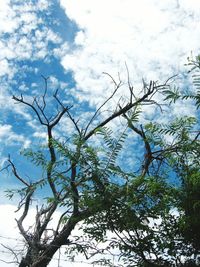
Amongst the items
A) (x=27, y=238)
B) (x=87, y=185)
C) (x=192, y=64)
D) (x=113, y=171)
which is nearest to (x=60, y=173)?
(x=87, y=185)

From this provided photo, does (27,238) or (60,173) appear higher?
(27,238)

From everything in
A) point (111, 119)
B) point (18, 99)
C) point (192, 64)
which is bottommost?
point (192, 64)

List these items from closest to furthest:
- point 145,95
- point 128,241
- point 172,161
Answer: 1. point 128,241
2. point 172,161
3. point 145,95

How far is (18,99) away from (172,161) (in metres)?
6.17

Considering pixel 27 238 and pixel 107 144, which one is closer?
pixel 107 144

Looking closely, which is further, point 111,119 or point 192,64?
point 111,119

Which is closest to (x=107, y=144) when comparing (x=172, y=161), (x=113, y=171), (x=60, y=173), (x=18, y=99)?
(x=113, y=171)

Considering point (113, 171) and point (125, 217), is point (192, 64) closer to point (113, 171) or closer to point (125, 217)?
point (113, 171)

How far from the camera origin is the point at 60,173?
3.37 metres

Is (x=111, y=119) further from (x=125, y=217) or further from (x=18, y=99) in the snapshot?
(x=125, y=217)

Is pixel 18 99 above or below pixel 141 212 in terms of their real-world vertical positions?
above

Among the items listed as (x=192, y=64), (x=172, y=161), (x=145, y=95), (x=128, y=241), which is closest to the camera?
(x=192, y=64)

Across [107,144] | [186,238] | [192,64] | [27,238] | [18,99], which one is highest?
[18,99]

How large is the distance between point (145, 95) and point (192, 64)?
5.88 metres
